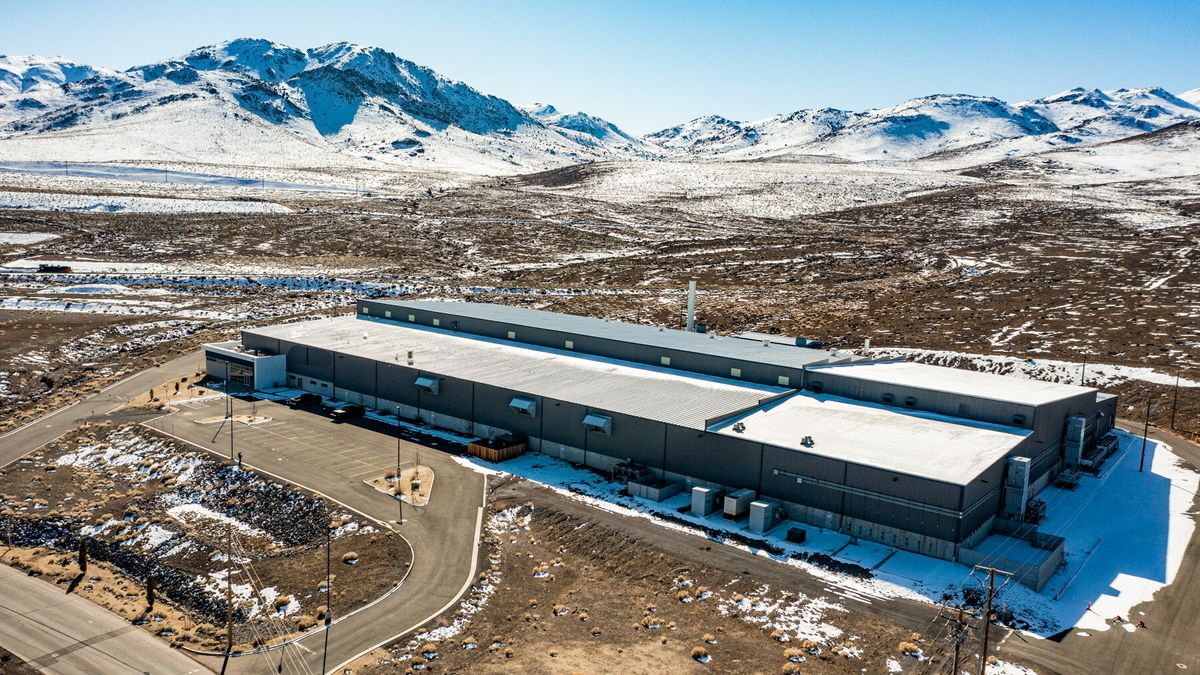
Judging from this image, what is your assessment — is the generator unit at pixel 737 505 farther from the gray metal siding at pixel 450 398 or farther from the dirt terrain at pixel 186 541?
the gray metal siding at pixel 450 398

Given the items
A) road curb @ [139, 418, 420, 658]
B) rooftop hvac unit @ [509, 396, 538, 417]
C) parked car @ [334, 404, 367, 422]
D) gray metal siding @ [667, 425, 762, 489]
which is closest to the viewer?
road curb @ [139, 418, 420, 658]

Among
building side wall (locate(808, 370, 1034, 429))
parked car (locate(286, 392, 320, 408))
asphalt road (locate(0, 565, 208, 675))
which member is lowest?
asphalt road (locate(0, 565, 208, 675))

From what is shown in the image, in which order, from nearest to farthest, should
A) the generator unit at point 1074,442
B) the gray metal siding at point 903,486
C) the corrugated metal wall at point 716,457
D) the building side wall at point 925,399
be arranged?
the gray metal siding at point 903,486 < the corrugated metal wall at point 716,457 < the building side wall at point 925,399 < the generator unit at point 1074,442

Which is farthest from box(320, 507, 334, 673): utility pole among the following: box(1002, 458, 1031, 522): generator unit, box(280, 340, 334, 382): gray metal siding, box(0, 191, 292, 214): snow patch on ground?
box(0, 191, 292, 214): snow patch on ground

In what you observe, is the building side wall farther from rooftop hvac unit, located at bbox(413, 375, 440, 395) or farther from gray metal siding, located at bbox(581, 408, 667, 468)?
rooftop hvac unit, located at bbox(413, 375, 440, 395)

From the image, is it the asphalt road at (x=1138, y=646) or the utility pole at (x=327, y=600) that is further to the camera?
the asphalt road at (x=1138, y=646)

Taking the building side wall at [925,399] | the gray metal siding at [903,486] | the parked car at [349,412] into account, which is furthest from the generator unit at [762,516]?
the parked car at [349,412]
